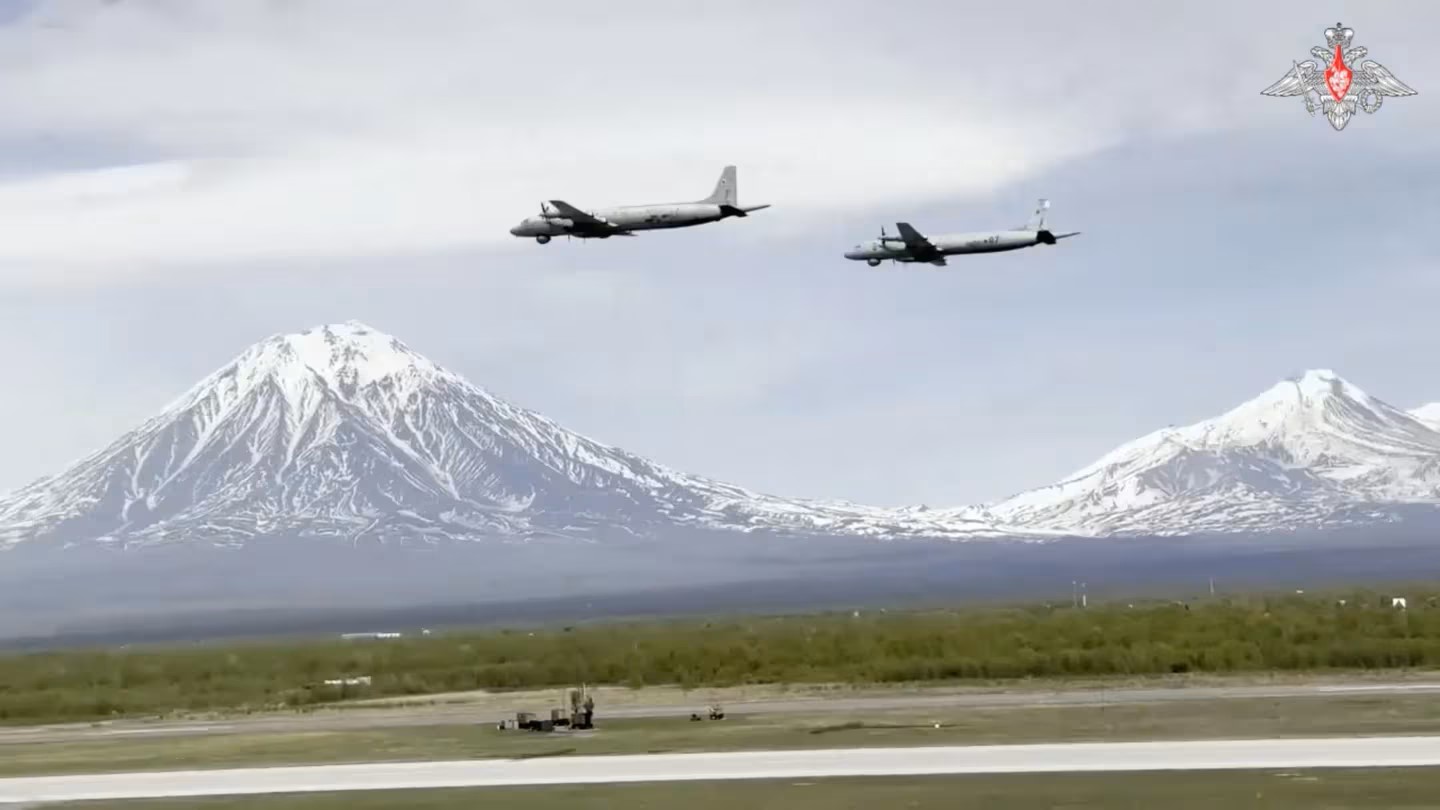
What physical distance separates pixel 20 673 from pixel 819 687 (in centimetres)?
4884

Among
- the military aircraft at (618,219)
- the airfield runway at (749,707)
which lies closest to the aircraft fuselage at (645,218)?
the military aircraft at (618,219)

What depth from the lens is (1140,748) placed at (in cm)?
4844

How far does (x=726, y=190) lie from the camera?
95.6 m

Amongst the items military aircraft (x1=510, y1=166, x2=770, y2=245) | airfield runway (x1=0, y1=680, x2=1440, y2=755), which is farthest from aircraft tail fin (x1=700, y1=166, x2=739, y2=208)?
airfield runway (x1=0, y1=680, x2=1440, y2=755)

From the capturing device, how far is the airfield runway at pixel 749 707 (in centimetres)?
6153

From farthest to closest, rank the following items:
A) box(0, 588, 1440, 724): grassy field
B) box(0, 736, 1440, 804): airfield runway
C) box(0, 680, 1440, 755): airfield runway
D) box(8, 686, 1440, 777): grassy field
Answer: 1. box(0, 588, 1440, 724): grassy field
2. box(0, 680, 1440, 755): airfield runway
3. box(8, 686, 1440, 777): grassy field
4. box(0, 736, 1440, 804): airfield runway

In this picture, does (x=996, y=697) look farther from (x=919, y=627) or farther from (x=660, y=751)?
(x=919, y=627)

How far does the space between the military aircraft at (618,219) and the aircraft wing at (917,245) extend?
10195 mm

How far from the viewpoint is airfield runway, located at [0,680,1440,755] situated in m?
61.5

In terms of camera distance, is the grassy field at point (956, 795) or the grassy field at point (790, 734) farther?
the grassy field at point (790, 734)

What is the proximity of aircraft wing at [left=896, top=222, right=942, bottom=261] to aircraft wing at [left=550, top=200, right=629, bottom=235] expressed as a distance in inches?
582

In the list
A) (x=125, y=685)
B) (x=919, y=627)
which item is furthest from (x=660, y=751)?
(x=919, y=627)

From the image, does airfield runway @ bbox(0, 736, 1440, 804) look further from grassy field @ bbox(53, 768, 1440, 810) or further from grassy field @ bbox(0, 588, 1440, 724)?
grassy field @ bbox(0, 588, 1440, 724)

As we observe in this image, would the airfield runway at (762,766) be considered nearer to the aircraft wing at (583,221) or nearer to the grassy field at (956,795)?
the grassy field at (956,795)
